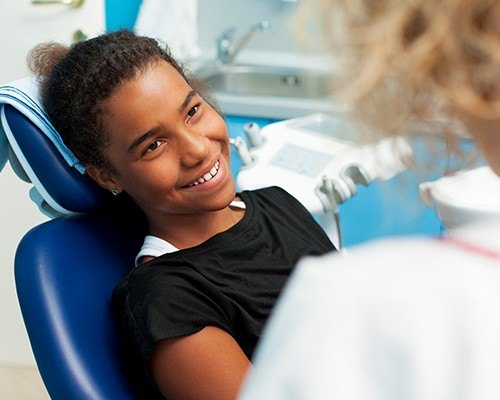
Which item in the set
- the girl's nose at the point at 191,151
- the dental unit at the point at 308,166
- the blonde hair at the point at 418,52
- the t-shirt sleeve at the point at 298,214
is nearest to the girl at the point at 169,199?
the girl's nose at the point at 191,151

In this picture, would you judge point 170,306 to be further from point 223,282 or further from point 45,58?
point 45,58

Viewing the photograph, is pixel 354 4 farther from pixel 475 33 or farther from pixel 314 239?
pixel 314 239

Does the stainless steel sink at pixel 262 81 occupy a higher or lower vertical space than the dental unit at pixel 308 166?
lower

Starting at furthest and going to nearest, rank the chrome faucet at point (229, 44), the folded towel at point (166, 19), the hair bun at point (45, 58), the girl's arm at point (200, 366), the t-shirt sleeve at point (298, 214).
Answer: the chrome faucet at point (229, 44)
the folded towel at point (166, 19)
the t-shirt sleeve at point (298, 214)
the hair bun at point (45, 58)
the girl's arm at point (200, 366)

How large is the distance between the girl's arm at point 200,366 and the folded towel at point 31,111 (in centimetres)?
38

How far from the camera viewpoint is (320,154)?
1.70 meters

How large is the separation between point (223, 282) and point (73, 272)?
0.25 meters

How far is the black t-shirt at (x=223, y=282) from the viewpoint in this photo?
45.8 inches

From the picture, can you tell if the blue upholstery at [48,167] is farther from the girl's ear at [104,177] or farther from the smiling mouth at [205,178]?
the smiling mouth at [205,178]

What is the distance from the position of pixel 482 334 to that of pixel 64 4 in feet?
5.85

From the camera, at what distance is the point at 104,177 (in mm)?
1341

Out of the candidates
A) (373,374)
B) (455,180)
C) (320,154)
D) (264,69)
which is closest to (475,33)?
(373,374)

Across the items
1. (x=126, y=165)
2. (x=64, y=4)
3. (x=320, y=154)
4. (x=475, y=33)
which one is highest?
(x=475, y=33)

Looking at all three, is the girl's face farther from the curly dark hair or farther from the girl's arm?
the girl's arm
